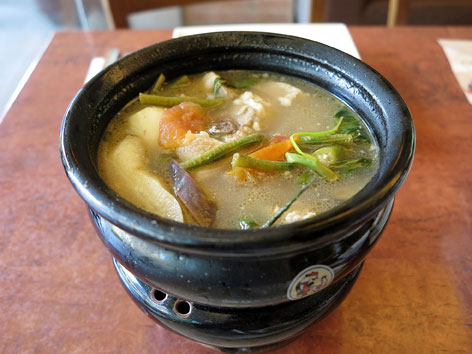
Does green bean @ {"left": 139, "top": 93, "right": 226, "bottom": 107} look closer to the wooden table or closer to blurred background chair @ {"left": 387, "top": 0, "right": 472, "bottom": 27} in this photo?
the wooden table

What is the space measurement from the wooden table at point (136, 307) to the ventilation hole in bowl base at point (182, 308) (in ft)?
0.49

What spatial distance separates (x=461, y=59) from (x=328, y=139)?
1284 mm

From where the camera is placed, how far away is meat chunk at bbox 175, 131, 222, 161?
1164mm

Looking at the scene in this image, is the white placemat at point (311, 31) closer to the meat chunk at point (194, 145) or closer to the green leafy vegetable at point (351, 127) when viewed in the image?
the green leafy vegetable at point (351, 127)

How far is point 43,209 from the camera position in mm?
1481

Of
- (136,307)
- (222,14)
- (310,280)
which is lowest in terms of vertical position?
(222,14)

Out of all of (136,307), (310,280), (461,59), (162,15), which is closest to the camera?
(310,280)

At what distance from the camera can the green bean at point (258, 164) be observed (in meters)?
1.07

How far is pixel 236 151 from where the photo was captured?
117 cm

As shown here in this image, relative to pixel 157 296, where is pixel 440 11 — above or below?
below

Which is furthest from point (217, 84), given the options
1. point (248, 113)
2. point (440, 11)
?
point (440, 11)

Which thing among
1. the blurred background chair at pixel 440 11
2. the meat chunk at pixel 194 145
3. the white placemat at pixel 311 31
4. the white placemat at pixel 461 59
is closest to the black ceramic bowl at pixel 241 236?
the meat chunk at pixel 194 145

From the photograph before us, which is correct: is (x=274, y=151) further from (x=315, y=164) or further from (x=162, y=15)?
(x=162, y=15)

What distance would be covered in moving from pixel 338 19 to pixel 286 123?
2581 mm
